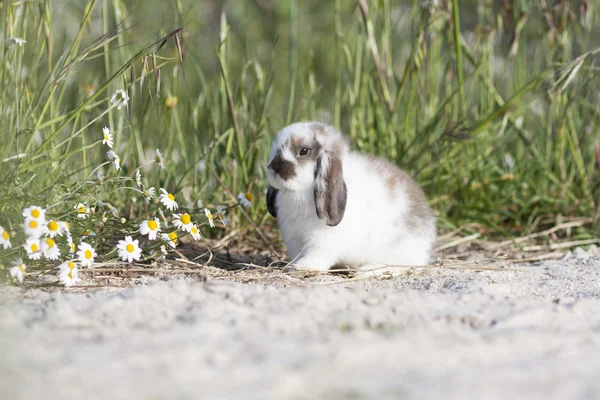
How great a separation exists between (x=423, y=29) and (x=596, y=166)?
4.33ft

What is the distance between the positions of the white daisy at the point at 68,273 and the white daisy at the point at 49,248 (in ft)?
0.16

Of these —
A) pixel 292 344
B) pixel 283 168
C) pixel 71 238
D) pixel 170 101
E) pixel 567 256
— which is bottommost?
pixel 567 256

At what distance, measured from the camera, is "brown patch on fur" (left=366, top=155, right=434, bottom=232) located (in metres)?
3.25

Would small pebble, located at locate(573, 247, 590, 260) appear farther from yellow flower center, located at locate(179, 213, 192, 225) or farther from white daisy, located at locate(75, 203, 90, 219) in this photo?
white daisy, located at locate(75, 203, 90, 219)

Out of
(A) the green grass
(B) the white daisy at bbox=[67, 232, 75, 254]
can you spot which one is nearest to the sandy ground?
(B) the white daisy at bbox=[67, 232, 75, 254]

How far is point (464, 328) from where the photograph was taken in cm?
202

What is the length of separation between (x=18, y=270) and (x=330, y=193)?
1.25 meters

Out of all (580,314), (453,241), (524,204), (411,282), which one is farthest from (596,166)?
(580,314)

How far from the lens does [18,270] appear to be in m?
2.35

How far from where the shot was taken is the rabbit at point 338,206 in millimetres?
3041

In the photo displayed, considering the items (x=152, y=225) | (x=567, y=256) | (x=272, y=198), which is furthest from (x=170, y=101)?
(x=567, y=256)

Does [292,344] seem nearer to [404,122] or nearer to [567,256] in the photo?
[567,256]

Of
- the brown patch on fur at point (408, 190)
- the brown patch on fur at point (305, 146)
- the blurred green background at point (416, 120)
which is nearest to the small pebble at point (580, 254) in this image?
the blurred green background at point (416, 120)

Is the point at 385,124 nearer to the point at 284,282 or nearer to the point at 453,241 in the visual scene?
the point at 453,241
